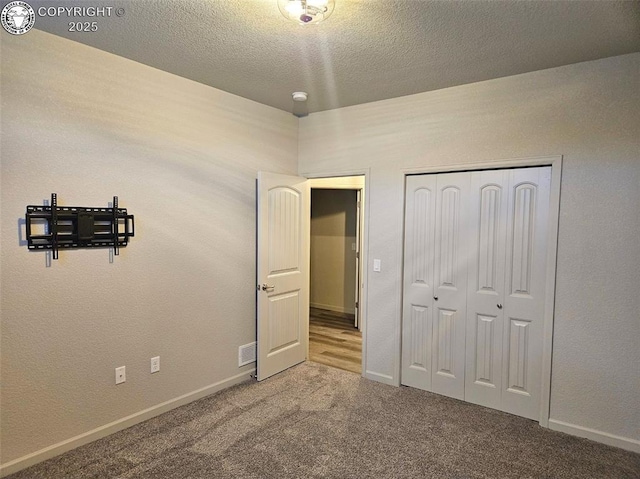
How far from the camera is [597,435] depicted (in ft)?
8.59

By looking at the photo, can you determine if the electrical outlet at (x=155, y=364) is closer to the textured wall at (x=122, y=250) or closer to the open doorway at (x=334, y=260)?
the textured wall at (x=122, y=250)

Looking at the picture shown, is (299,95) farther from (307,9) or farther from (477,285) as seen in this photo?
(477,285)

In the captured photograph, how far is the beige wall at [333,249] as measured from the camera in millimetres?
6266

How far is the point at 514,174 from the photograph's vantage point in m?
2.91

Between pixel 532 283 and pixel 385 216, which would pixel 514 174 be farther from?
pixel 385 216

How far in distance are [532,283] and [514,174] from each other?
33.0 inches

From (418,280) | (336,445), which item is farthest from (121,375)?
(418,280)

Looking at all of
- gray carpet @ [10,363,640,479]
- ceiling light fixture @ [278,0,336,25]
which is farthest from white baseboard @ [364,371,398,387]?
ceiling light fixture @ [278,0,336,25]

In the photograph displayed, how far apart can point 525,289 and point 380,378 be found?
1.54 m

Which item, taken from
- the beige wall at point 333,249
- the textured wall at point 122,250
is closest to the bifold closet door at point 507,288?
the textured wall at point 122,250

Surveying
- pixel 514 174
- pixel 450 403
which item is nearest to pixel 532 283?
pixel 514 174

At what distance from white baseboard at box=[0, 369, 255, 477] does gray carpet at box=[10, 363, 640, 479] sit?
0.17 feet

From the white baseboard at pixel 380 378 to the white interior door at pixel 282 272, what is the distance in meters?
0.77

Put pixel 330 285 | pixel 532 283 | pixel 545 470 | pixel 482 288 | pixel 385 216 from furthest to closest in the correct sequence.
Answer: pixel 330 285
pixel 385 216
pixel 482 288
pixel 532 283
pixel 545 470
